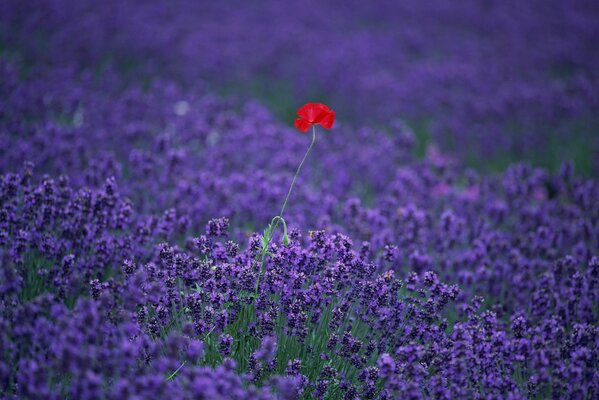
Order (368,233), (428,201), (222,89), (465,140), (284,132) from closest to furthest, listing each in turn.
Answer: (368,233) → (428,201) → (284,132) → (465,140) → (222,89)

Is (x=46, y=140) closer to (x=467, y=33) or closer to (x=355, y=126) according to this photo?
(x=355, y=126)

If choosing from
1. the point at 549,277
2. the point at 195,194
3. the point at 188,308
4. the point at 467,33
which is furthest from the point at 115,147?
the point at 467,33

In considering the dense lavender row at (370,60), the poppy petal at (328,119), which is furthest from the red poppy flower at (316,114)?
the dense lavender row at (370,60)

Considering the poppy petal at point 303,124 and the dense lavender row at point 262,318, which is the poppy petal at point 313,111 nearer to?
the poppy petal at point 303,124

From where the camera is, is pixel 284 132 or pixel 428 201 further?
pixel 284 132

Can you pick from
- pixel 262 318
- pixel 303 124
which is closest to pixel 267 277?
pixel 262 318

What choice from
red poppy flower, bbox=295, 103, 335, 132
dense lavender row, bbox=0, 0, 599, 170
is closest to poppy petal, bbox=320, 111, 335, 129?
red poppy flower, bbox=295, 103, 335, 132

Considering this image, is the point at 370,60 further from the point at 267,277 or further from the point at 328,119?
the point at 267,277
